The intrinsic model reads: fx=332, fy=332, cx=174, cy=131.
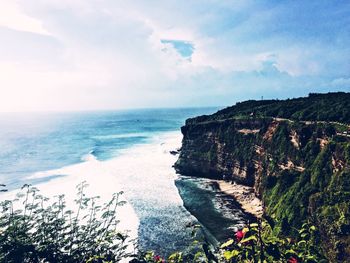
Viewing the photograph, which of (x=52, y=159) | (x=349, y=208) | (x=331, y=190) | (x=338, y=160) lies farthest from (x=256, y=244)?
(x=52, y=159)

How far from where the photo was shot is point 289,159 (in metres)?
52.3

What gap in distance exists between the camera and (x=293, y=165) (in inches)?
2008

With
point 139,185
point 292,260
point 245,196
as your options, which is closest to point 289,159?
point 245,196

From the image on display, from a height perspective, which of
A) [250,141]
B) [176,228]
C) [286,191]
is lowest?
[176,228]

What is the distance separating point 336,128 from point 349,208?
15614mm

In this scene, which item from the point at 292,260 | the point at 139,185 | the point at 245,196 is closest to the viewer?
the point at 292,260

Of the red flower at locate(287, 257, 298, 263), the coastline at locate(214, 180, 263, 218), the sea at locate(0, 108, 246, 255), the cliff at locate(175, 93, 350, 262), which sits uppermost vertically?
the red flower at locate(287, 257, 298, 263)

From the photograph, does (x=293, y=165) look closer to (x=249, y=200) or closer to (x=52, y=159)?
(x=249, y=200)

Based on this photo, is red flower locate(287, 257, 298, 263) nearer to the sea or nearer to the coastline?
the sea

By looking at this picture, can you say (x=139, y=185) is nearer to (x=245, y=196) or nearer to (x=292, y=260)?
(x=245, y=196)

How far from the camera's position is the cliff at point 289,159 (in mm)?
36344

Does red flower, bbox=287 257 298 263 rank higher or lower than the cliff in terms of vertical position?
higher

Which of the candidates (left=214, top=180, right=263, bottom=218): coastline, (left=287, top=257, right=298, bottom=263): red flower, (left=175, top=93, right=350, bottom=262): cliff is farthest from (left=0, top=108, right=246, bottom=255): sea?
(left=287, top=257, right=298, bottom=263): red flower

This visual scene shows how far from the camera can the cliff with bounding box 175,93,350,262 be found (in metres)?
36.3
